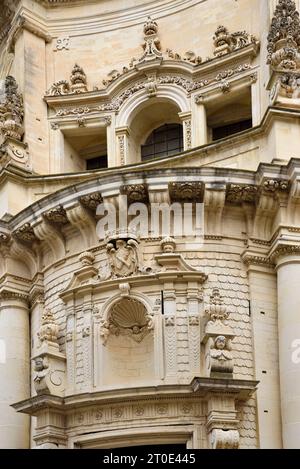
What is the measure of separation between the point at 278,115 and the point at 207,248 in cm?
294

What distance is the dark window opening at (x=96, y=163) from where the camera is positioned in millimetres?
28453

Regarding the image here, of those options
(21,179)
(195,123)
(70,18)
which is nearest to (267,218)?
(195,123)

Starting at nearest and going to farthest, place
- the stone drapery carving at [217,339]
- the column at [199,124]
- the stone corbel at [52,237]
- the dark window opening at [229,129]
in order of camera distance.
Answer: the stone drapery carving at [217,339] → the stone corbel at [52,237] → the column at [199,124] → the dark window opening at [229,129]

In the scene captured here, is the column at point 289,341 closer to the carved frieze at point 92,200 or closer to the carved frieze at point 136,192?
the carved frieze at point 136,192

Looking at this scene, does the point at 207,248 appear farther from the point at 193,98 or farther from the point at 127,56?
the point at 127,56

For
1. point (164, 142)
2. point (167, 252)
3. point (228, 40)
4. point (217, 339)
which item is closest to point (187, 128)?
point (164, 142)

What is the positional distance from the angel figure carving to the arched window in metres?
4.62

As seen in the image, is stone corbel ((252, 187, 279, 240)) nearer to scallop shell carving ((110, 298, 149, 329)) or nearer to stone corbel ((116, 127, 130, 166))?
scallop shell carving ((110, 298, 149, 329))

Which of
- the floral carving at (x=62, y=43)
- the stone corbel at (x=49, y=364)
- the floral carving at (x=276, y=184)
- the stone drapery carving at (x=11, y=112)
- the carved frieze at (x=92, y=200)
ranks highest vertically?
the floral carving at (x=62, y=43)

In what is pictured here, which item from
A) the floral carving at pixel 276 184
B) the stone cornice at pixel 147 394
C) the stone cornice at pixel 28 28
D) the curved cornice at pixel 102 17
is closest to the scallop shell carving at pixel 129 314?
the stone cornice at pixel 147 394

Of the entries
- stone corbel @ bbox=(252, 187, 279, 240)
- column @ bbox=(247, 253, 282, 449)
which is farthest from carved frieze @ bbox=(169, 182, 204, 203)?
column @ bbox=(247, 253, 282, 449)

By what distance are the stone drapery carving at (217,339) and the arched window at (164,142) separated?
5760 mm

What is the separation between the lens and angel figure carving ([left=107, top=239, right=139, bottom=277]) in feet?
76.4

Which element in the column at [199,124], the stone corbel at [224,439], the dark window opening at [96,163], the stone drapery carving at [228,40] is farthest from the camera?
the dark window opening at [96,163]
